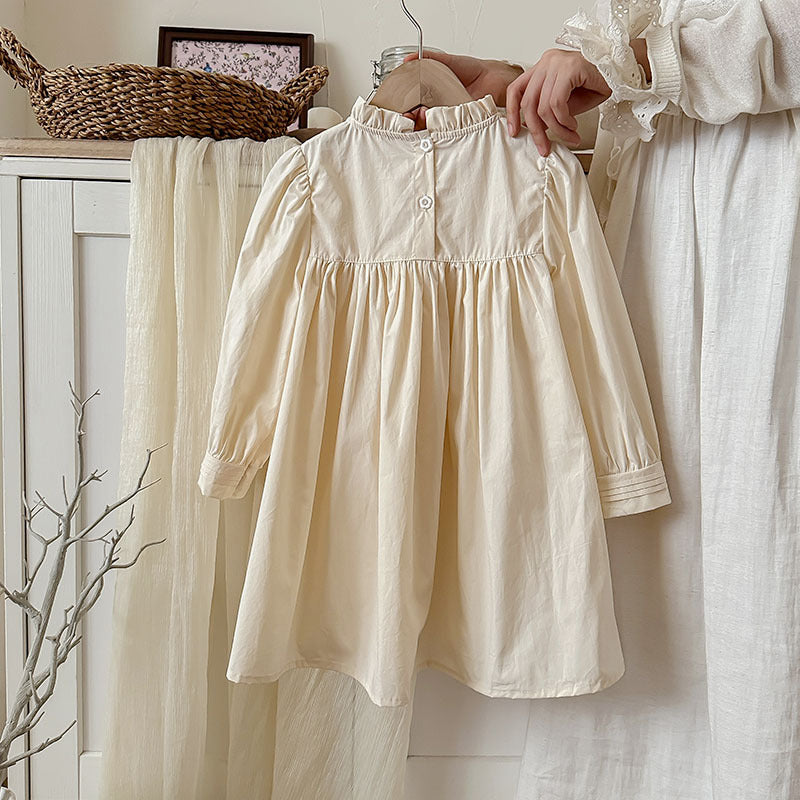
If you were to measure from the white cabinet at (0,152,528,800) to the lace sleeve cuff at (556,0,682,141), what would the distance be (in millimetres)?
619

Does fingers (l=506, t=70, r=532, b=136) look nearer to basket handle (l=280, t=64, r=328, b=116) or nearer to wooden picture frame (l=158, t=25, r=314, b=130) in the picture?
basket handle (l=280, t=64, r=328, b=116)

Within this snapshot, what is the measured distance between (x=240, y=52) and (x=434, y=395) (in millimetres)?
911

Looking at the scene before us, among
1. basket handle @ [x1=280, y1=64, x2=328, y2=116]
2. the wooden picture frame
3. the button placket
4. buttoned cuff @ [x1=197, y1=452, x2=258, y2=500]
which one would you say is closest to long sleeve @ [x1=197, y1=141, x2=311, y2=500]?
buttoned cuff @ [x1=197, y1=452, x2=258, y2=500]

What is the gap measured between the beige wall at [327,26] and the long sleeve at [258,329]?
26.4 inches

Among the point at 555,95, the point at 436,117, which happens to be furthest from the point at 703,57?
the point at 436,117

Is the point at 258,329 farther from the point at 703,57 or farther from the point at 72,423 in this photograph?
the point at 703,57

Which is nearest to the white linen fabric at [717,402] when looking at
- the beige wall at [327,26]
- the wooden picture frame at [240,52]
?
the beige wall at [327,26]

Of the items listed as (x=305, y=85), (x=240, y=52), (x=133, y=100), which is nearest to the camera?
(x=133, y=100)

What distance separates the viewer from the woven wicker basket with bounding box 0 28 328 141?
108cm

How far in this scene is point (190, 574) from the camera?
1104 millimetres

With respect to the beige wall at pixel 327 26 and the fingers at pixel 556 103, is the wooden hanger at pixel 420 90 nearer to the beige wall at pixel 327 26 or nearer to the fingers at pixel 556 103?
the fingers at pixel 556 103

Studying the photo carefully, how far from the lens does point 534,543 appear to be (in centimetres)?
101

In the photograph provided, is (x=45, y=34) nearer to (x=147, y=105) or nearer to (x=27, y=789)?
(x=147, y=105)

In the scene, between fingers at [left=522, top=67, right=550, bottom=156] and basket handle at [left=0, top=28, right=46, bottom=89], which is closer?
fingers at [left=522, top=67, right=550, bottom=156]
